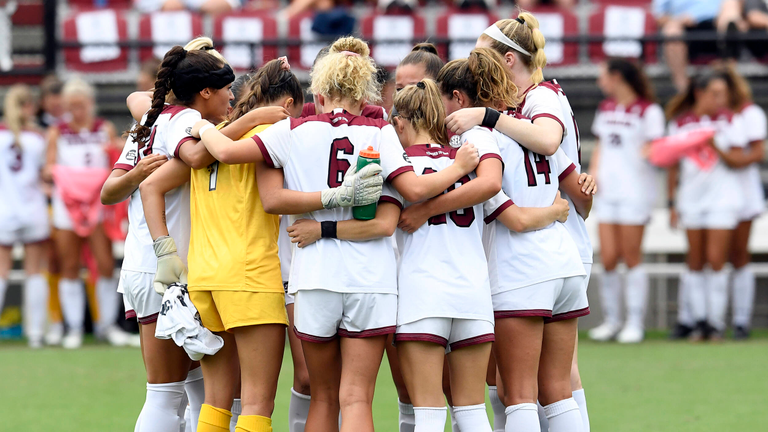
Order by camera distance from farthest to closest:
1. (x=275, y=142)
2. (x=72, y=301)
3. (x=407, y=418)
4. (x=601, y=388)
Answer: (x=72, y=301), (x=601, y=388), (x=407, y=418), (x=275, y=142)

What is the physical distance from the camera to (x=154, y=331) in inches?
142

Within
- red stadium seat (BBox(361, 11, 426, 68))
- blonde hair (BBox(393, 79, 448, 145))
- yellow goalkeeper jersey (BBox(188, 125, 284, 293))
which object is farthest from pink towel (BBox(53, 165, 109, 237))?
blonde hair (BBox(393, 79, 448, 145))

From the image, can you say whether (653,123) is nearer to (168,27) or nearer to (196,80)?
(196,80)

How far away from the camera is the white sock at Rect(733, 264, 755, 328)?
7.77m

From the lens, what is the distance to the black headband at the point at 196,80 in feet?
→ 11.6

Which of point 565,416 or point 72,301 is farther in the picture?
point 72,301

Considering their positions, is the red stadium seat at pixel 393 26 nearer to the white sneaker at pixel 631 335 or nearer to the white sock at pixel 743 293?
the white sneaker at pixel 631 335

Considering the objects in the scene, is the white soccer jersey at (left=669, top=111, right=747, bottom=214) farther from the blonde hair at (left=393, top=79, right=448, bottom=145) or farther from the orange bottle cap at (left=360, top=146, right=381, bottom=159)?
the orange bottle cap at (left=360, top=146, right=381, bottom=159)

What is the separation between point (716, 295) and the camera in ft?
25.4

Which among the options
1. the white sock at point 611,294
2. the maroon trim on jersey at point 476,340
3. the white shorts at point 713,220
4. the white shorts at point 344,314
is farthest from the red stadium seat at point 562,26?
the white shorts at point 344,314

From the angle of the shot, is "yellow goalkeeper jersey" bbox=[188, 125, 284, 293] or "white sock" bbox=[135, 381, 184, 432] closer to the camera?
"yellow goalkeeper jersey" bbox=[188, 125, 284, 293]

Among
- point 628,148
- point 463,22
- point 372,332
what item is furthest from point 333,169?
point 463,22

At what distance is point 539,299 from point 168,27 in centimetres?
798

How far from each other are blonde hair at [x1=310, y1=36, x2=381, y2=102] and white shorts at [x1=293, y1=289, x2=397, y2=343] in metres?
0.73
